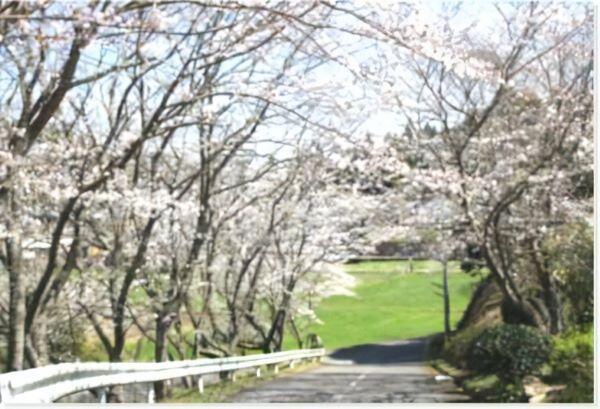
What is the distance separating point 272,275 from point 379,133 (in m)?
7.16

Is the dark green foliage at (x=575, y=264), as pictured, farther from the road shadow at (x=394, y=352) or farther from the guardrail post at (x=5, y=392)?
the guardrail post at (x=5, y=392)

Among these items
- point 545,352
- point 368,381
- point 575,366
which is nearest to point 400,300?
Answer: point 368,381

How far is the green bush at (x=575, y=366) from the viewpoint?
20.0 feet

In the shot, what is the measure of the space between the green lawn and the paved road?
28 cm

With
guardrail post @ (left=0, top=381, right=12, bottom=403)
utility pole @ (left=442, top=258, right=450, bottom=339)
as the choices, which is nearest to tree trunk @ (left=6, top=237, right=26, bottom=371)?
guardrail post @ (left=0, top=381, right=12, bottom=403)

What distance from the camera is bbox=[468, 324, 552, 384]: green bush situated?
755 cm

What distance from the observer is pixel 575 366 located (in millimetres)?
6664

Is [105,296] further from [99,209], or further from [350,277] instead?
[350,277]

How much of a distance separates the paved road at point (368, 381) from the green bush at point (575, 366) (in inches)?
35.8

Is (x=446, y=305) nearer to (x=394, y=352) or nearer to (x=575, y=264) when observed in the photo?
(x=394, y=352)

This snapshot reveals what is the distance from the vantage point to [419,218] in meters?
11.5

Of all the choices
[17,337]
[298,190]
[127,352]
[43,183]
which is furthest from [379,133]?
[127,352]

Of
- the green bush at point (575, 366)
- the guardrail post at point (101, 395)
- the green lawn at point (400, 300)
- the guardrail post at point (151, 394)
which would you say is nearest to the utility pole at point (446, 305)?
the green lawn at point (400, 300)


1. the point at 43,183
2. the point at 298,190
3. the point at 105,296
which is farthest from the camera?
the point at 298,190
